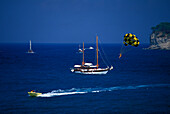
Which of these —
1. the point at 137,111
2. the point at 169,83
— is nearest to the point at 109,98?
the point at 137,111

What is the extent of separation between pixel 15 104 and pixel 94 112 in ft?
63.5

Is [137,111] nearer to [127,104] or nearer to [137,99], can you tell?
[127,104]

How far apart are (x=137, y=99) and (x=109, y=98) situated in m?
7.23

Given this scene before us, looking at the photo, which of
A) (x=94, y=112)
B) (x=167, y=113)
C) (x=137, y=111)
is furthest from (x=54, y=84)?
(x=167, y=113)

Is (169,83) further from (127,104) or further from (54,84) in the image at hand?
(54,84)

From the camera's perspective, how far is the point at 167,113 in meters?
49.8

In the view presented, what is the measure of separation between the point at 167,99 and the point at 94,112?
21738 millimetres

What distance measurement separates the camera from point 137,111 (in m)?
50.9

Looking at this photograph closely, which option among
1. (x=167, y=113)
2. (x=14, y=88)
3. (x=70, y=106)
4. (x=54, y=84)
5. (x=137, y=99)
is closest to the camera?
(x=167, y=113)

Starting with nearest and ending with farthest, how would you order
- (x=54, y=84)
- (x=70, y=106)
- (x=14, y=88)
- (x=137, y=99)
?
(x=70, y=106) → (x=137, y=99) → (x=14, y=88) → (x=54, y=84)

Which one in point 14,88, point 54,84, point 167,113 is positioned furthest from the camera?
point 54,84

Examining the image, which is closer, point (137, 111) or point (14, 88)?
point (137, 111)

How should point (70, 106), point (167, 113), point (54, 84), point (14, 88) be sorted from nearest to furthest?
point (167, 113) → point (70, 106) → point (14, 88) → point (54, 84)

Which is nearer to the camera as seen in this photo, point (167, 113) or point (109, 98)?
point (167, 113)
